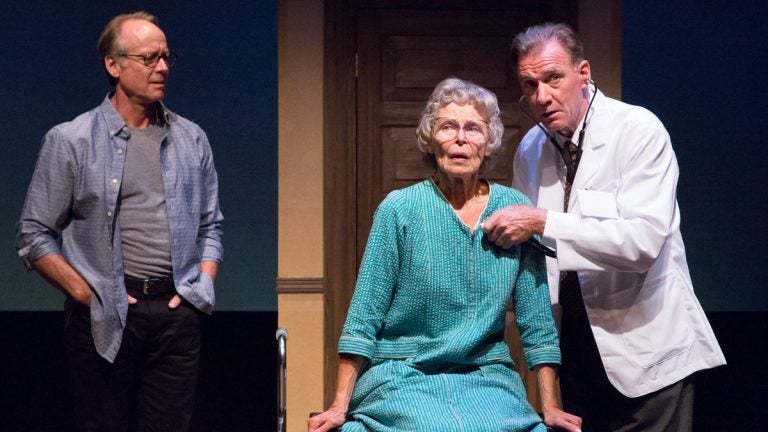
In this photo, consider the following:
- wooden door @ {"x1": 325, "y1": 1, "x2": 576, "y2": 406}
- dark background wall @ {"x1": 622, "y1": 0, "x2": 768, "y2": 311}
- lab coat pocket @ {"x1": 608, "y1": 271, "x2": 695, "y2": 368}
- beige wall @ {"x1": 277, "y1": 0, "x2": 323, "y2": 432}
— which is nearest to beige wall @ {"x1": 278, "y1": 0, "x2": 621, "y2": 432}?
beige wall @ {"x1": 277, "y1": 0, "x2": 323, "y2": 432}

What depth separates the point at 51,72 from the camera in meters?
7.74

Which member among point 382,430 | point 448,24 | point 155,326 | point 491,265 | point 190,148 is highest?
point 448,24

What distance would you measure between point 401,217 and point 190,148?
2.41 ft

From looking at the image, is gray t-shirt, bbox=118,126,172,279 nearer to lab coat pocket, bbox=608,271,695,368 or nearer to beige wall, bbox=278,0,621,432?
lab coat pocket, bbox=608,271,695,368

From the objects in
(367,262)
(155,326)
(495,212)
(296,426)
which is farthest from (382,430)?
(296,426)

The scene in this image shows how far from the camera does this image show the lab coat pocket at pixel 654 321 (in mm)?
2453

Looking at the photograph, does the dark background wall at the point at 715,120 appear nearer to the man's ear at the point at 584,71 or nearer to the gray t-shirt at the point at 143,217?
the man's ear at the point at 584,71

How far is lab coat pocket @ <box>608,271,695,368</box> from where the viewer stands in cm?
245

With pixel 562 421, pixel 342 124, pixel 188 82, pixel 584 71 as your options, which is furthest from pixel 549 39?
pixel 188 82

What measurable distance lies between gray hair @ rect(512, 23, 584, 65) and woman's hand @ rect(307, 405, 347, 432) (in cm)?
101

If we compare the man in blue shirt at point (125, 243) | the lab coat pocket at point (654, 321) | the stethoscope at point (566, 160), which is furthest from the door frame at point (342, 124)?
the lab coat pocket at point (654, 321)

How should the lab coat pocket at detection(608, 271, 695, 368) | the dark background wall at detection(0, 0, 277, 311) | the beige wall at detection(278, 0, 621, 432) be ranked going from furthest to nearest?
the dark background wall at detection(0, 0, 277, 311)
the beige wall at detection(278, 0, 621, 432)
the lab coat pocket at detection(608, 271, 695, 368)

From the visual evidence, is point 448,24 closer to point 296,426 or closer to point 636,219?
point 296,426

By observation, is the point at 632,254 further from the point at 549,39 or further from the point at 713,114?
the point at 713,114
